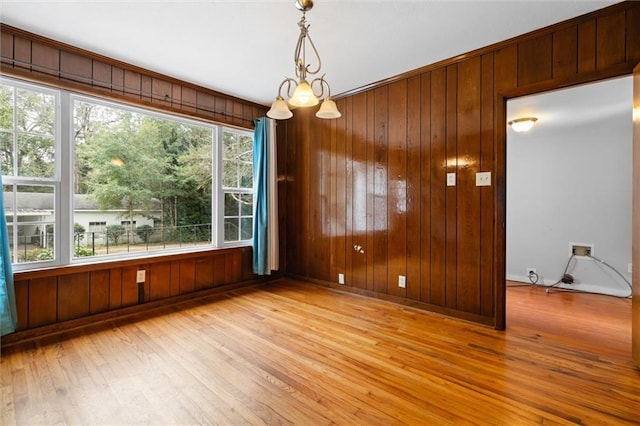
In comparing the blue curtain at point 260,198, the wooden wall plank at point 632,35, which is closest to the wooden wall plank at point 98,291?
the blue curtain at point 260,198

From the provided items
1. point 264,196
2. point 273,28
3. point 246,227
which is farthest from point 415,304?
point 273,28

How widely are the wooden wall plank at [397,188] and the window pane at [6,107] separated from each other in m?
3.43

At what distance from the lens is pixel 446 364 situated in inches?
79.2

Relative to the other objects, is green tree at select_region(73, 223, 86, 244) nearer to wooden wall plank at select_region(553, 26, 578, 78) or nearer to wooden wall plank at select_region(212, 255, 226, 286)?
wooden wall plank at select_region(212, 255, 226, 286)

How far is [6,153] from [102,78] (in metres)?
1.02

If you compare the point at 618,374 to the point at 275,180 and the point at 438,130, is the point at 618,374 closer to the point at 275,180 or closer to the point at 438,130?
the point at 438,130

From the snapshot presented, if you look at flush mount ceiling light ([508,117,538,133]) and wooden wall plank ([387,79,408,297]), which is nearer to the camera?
wooden wall plank ([387,79,408,297])

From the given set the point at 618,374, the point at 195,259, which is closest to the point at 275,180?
the point at 195,259

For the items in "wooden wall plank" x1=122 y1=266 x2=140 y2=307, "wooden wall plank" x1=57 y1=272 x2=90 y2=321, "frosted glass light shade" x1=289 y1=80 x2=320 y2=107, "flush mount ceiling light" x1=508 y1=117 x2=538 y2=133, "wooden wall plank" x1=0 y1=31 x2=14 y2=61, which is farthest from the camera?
"flush mount ceiling light" x1=508 y1=117 x2=538 y2=133

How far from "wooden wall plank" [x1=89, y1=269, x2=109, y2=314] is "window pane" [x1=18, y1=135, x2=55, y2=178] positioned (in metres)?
0.99

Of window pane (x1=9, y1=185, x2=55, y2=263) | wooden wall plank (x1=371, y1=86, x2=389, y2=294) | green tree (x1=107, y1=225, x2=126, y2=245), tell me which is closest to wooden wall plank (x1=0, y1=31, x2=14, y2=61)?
window pane (x1=9, y1=185, x2=55, y2=263)

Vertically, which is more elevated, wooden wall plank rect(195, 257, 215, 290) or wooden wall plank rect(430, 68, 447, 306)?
wooden wall plank rect(430, 68, 447, 306)

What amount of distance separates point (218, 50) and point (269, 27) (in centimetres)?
63

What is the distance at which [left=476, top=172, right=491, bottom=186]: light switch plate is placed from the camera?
263 centimetres
